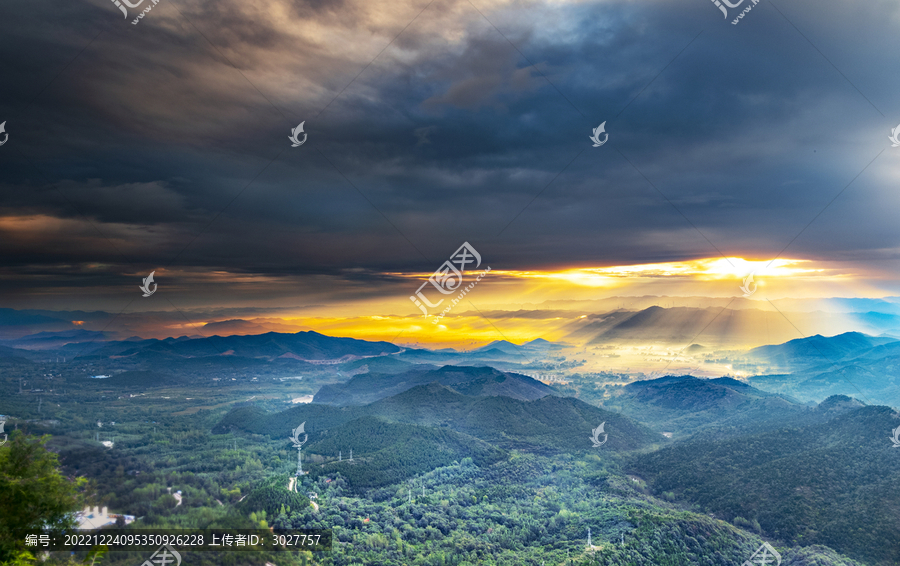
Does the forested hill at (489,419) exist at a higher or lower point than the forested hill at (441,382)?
lower

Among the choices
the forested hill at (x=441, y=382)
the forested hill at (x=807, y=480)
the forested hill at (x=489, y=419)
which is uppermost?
the forested hill at (x=441, y=382)

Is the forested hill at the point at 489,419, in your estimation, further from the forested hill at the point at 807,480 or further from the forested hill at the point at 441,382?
the forested hill at the point at 441,382

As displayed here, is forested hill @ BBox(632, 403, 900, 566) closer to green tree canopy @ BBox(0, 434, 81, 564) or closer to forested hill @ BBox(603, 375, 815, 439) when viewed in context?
forested hill @ BBox(603, 375, 815, 439)

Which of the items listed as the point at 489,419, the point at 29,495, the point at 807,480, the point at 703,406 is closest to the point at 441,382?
the point at 489,419

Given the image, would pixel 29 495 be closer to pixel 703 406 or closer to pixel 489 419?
pixel 489 419

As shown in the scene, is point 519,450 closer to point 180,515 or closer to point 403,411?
point 403,411

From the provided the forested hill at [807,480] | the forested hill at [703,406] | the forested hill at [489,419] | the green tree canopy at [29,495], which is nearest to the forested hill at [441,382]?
the forested hill at [489,419]

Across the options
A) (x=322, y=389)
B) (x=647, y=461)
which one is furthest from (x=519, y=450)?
(x=322, y=389)

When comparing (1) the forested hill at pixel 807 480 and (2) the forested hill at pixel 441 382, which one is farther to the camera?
(2) the forested hill at pixel 441 382
